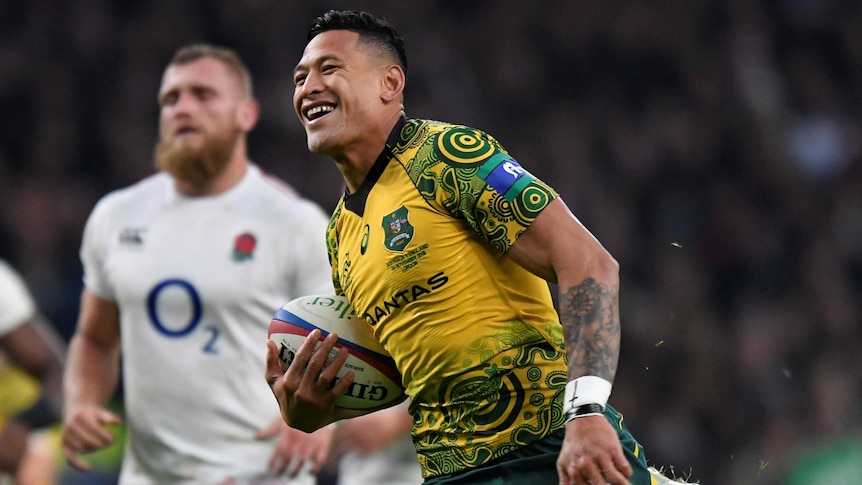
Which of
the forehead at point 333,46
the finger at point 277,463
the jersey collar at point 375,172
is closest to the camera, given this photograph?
the jersey collar at point 375,172

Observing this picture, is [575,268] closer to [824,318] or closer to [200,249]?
[200,249]

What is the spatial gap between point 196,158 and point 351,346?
2210mm

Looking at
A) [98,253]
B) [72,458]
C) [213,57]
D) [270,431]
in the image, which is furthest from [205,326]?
[213,57]

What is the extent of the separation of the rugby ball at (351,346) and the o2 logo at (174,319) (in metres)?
1.65

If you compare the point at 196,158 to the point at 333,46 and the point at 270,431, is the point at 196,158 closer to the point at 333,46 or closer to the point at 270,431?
Result: the point at 270,431

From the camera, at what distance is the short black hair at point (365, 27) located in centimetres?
358

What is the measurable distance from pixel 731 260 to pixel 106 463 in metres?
5.52

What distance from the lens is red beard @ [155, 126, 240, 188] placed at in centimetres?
550

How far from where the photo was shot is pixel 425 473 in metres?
3.38

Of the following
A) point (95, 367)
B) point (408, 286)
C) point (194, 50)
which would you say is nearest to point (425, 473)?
point (408, 286)

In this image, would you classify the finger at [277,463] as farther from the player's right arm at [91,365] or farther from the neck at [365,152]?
the neck at [365,152]

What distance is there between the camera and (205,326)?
17.6 ft

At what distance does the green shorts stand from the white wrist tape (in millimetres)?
262

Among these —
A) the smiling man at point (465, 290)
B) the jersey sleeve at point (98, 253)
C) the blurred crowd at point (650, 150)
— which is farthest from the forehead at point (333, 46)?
the blurred crowd at point (650, 150)
